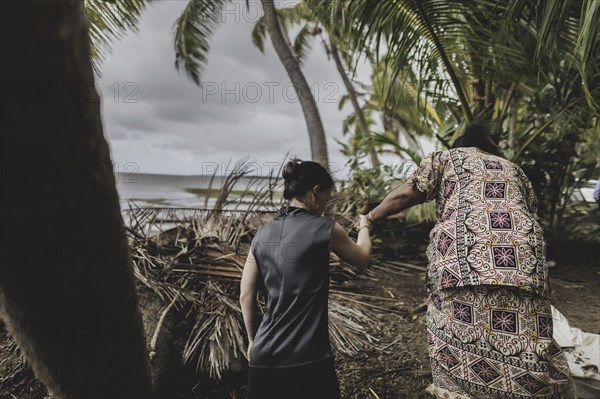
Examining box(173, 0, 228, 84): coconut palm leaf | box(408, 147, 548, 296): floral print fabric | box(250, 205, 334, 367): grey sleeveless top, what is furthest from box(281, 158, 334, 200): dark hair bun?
box(173, 0, 228, 84): coconut palm leaf

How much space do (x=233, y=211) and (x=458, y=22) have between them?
2.82m

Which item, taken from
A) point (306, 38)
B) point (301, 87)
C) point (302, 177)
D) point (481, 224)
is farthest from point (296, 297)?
point (306, 38)

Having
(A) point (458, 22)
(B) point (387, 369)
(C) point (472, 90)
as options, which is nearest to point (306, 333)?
(B) point (387, 369)

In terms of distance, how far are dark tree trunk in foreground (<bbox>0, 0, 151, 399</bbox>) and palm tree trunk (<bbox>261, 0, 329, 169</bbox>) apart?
701 centimetres

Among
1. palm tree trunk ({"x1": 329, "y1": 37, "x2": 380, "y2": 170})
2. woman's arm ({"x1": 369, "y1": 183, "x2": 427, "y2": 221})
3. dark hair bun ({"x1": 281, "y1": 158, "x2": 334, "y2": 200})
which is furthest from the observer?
palm tree trunk ({"x1": 329, "y1": 37, "x2": 380, "y2": 170})

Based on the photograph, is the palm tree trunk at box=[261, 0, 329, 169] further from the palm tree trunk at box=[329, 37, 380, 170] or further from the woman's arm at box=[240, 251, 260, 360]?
the woman's arm at box=[240, 251, 260, 360]

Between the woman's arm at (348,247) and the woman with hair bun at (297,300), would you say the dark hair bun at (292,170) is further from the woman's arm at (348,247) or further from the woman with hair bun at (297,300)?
the woman's arm at (348,247)

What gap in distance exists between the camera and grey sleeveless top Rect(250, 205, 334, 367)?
1.64 meters

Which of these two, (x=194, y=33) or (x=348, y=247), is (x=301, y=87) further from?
(x=348, y=247)

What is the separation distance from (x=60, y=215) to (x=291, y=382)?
4.15ft

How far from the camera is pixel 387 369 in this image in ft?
9.41

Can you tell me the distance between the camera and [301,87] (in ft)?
25.3

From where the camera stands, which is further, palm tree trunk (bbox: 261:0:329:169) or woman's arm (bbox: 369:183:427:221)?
palm tree trunk (bbox: 261:0:329:169)

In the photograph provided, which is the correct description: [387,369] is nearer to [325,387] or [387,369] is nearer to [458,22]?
[325,387]
